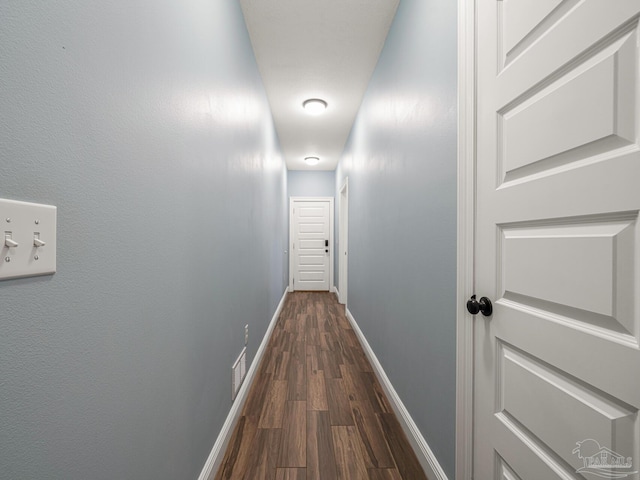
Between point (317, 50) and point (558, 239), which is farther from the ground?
point (317, 50)

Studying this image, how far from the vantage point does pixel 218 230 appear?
138 cm

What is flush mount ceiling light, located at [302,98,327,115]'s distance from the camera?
3012mm

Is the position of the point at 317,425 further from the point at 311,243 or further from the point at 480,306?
the point at 311,243

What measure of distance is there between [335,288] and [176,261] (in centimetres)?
475

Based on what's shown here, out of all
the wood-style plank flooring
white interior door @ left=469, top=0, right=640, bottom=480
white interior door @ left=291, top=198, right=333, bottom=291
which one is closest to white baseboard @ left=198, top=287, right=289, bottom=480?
the wood-style plank flooring

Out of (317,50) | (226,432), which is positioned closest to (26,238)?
(226,432)

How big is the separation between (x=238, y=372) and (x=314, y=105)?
270 centimetres

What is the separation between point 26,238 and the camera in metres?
0.45

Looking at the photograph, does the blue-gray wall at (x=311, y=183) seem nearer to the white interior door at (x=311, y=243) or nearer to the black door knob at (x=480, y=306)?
the white interior door at (x=311, y=243)

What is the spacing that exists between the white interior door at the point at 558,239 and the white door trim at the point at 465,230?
0.13 ft

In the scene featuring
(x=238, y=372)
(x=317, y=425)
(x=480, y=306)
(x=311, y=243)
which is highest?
(x=311, y=243)

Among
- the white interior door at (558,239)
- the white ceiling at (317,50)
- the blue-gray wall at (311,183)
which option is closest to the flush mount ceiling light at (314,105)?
the white ceiling at (317,50)

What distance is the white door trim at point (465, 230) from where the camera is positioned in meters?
1.00

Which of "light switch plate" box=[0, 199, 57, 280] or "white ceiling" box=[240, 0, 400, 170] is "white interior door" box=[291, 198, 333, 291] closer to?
"white ceiling" box=[240, 0, 400, 170]
